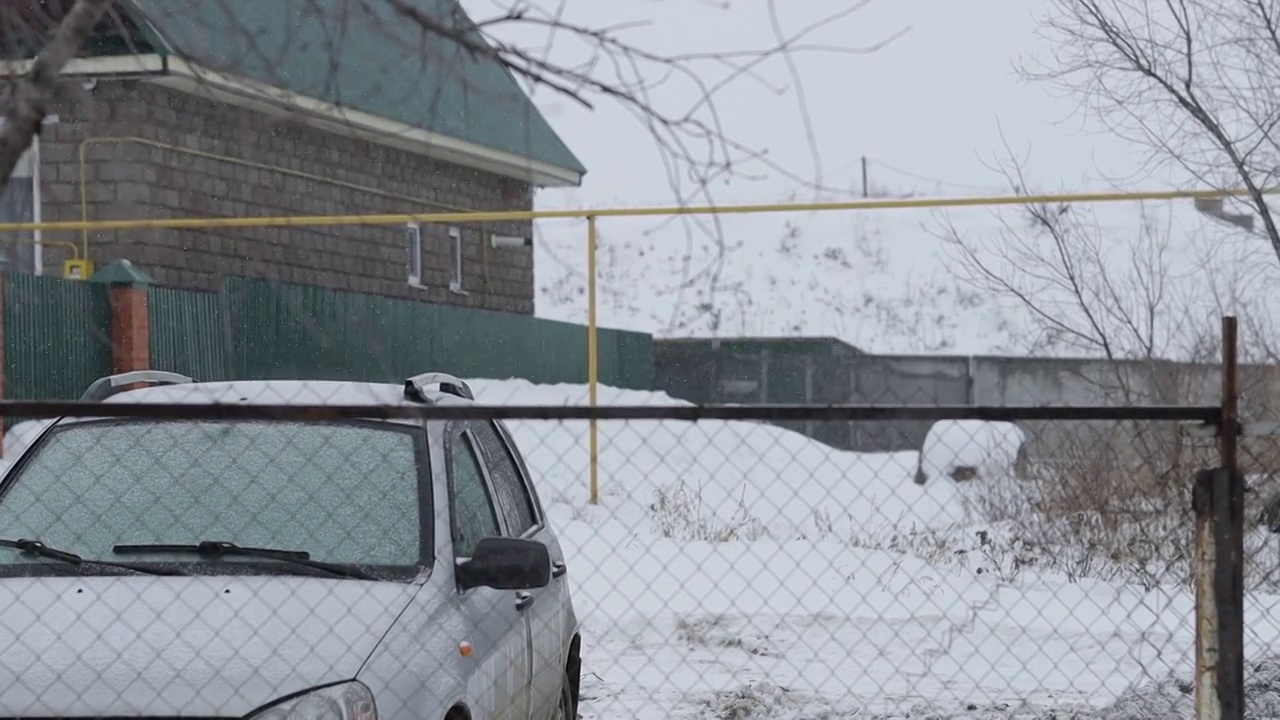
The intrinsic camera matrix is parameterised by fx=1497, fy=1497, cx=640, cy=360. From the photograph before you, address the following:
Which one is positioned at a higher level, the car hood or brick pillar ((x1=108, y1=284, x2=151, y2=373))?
brick pillar ((x1=108, y1=284, x2=151, y2=373))

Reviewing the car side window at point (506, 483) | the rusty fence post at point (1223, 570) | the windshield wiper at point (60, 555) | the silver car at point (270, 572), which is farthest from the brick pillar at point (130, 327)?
the rusty fence post at point (1223, 570)

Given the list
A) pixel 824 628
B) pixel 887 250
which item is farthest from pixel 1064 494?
pixel 887 250

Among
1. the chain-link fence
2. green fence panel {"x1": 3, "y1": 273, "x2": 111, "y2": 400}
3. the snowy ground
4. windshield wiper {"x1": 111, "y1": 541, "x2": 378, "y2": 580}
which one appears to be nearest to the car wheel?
the chain-link fence

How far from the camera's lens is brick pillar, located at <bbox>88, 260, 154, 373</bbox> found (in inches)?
468

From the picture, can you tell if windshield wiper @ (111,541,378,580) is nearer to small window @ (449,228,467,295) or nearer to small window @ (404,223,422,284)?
small window @ (404,223,422,284)

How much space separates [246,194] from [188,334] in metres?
3.23

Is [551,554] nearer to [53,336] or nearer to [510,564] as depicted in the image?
[510,564]

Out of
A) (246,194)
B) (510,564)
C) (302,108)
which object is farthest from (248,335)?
(302,108)

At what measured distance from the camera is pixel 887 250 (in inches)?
1563

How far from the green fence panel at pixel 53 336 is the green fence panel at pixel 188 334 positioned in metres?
0.40

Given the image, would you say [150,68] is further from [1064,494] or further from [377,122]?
[1064,494]

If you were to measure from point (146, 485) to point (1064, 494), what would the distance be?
615 cm

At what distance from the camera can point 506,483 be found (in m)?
5.45

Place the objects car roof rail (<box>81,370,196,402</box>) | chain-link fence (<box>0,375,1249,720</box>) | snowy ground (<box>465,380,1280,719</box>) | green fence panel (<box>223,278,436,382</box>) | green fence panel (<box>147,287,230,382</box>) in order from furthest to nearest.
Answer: green fence panel (<box>223,278,436,382</box>) → green fence panel (<box>147,287,230,382</box>) → snowy ground (<box>465,380,1280,719</box>) → car roof rail (<box>81,370,196,402</box>) → chain-link fence (<box>0,375,1249,720</box>)
